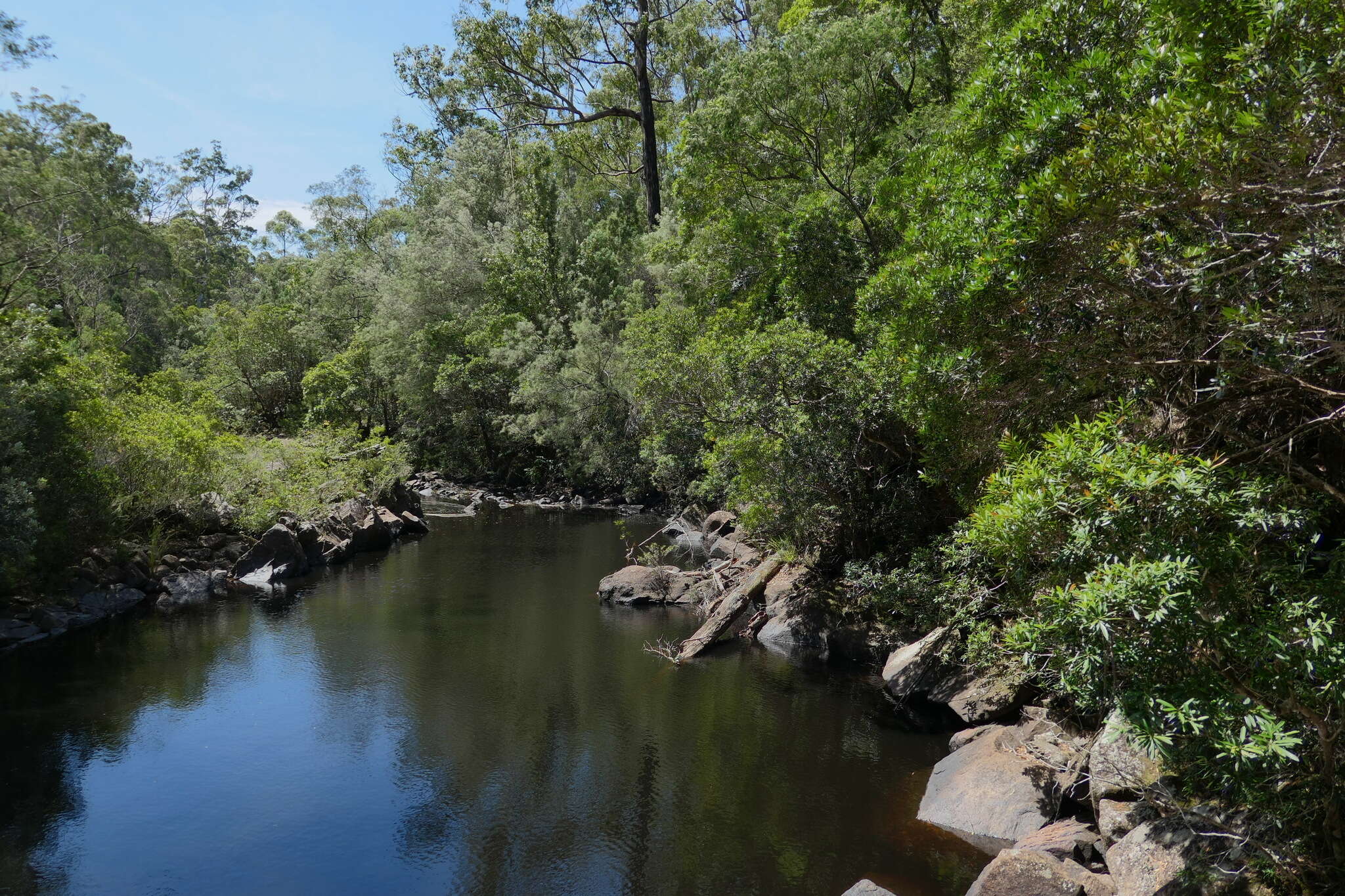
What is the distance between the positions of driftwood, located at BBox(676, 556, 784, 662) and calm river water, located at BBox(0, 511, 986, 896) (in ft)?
1.26

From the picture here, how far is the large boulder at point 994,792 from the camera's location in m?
9.22

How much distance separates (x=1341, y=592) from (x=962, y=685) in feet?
21.5

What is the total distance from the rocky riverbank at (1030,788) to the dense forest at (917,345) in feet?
1.26

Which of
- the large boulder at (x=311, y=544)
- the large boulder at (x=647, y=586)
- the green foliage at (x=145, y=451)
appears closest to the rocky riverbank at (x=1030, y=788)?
the large boulder at (x=647, y=586)

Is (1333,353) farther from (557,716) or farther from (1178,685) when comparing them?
→ (557,716)

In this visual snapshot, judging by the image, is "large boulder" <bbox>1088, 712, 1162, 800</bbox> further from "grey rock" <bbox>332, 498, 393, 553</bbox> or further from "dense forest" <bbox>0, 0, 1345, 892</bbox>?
"grey rock" <bbox>332, 498, 393, 553</bbox>

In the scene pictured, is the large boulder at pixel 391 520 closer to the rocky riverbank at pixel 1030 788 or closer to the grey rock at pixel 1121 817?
the rocky riverbank at pixel 1030 788

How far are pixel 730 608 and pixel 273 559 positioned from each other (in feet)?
42.3

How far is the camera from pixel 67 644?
17.0 metres

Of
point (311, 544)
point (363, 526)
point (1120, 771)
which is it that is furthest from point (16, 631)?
point (1120, 771)

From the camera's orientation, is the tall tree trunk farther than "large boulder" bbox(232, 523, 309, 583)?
Yes

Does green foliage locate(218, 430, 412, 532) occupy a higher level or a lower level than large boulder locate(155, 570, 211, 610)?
higher

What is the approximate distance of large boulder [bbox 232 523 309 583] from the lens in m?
21.9

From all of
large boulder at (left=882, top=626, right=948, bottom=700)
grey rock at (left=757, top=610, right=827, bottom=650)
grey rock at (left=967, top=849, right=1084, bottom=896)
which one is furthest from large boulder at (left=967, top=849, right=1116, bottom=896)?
grey rock at (left=757, top=610, right=827, bottom=650)
